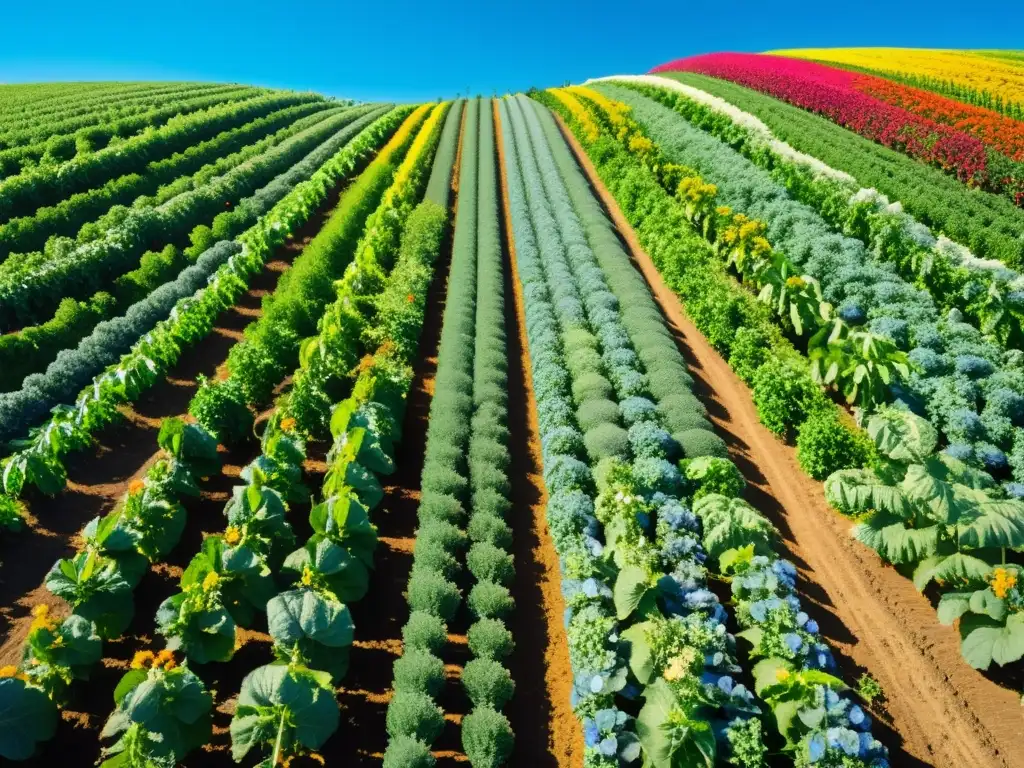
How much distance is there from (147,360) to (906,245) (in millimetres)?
21901

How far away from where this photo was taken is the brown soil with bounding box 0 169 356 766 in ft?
28.5

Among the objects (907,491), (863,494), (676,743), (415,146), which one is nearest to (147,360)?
(676,743)

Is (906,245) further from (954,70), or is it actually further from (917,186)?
(954,70)

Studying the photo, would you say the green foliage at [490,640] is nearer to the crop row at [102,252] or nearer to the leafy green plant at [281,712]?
the leafy green plant at [281,712]

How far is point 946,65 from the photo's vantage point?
4738 centimetres

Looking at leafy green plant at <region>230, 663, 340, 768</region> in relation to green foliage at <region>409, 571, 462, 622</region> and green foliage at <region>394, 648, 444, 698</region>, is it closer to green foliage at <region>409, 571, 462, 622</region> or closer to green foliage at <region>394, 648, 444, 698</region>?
green foliage at <region>394, 648, 444, 698</region>

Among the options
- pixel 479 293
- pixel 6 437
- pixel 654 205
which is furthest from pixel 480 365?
pixel 654 205

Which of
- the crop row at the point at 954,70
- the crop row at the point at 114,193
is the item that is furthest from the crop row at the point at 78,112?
the crop row at the point at 954,70

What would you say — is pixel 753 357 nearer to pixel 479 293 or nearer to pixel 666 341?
pixel 666 341

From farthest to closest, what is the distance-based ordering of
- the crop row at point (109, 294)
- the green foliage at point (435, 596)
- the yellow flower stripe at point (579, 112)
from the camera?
1. the yellow flower stripe at point (579, 112)
2. the crop row at point (109, 294)
3. the green foliage at point (435, 596)

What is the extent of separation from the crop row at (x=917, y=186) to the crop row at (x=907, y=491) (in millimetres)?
8610

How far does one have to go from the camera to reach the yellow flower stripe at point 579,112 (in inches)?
1502

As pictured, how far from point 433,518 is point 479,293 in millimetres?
10367

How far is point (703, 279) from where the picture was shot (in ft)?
62.9
